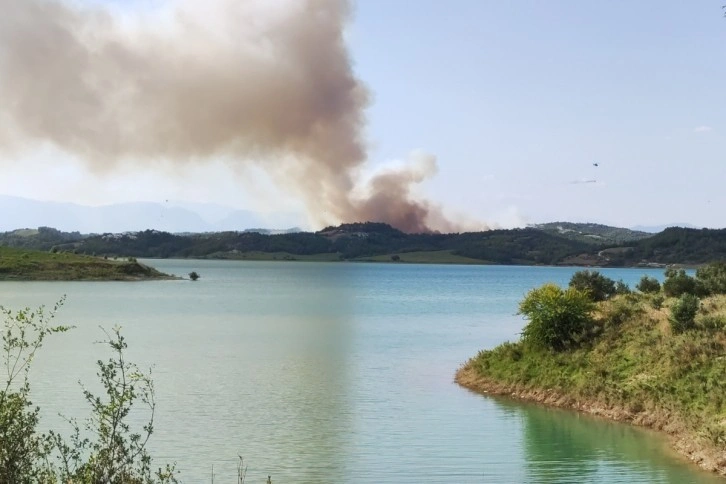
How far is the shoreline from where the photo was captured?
97.3 ft

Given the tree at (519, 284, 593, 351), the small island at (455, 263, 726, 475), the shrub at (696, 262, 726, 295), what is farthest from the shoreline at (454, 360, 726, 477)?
the shrub at (696, 262, 726, 295)

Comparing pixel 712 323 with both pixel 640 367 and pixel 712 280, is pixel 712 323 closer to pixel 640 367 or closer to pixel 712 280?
pixel 640 367

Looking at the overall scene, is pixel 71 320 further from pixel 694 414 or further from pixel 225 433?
pixel 694 414

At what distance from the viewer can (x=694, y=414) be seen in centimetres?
3378

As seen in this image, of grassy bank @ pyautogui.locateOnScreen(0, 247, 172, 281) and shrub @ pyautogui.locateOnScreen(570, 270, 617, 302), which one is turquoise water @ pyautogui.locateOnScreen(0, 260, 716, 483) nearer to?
shrub @ pyautogui.locateOnScreen(570, 270, 617, 302)

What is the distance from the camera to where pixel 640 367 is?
1559 inches

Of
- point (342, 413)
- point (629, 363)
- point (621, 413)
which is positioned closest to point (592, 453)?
point (621, 413)

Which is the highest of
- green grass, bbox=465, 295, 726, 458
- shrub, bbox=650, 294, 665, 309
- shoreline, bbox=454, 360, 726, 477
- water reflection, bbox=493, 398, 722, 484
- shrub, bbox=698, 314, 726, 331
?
shrub, bbox=650, 294, 665, 309

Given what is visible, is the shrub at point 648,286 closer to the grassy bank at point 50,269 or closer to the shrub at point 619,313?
the shrub at point 619,313

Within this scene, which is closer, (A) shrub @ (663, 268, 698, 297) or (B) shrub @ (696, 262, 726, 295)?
(A) shrub @ (663, 268, 698, 297)

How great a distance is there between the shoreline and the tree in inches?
150

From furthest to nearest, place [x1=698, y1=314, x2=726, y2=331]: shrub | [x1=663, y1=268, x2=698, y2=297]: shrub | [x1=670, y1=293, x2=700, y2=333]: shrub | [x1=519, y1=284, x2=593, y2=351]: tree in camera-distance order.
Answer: [x1=663, y1=268, x2=698, y2=297]: shrub < [x1=519, y1=284, x2=593, y2=351]: tree < [x1=670, y1=293, x2=700, y2=333]: shrub < [x1=698, y1=314, x2=726, y2=331]: shrub

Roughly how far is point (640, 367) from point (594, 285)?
1934cm

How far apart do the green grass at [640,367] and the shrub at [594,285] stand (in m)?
6.28
